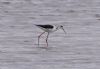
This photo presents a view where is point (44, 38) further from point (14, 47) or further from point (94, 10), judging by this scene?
point (94, 10)

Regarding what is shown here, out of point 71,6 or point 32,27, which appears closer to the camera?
point 32,27

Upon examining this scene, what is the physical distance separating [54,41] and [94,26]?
1134 mm

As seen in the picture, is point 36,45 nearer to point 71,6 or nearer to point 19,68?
point 19,68

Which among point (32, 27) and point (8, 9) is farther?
point (8, 9)

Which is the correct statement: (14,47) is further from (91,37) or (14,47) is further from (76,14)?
(76,14)

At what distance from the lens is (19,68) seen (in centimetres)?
1020

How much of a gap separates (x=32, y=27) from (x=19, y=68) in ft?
7.48

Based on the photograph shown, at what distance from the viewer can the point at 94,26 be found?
12.4m

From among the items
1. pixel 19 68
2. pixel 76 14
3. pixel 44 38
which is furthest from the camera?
pixel 76 14

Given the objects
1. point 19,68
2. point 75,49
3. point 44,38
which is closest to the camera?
point 19,68

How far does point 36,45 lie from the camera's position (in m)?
11.4

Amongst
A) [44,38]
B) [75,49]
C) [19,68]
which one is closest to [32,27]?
[44,38]

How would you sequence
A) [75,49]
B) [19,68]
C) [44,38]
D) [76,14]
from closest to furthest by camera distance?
[19,68]
[75,49]
[44,38]
[76,14]

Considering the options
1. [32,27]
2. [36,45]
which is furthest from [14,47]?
[32,27]
